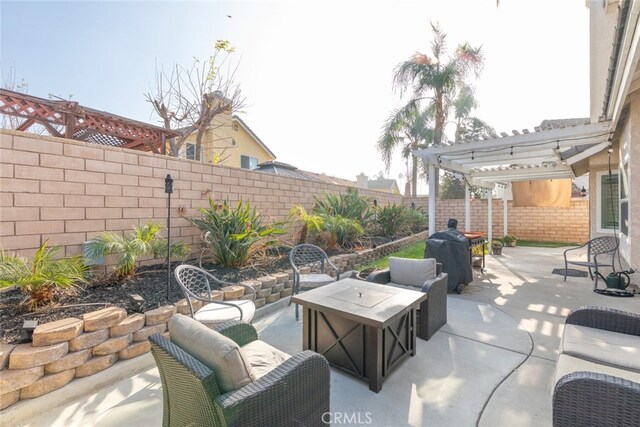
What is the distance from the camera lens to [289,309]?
4.61 meters

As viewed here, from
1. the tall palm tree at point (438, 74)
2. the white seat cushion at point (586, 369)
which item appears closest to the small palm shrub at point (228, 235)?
the white seat cushion at point (586, 369)

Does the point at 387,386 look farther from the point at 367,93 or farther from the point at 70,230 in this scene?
the point at 367,93

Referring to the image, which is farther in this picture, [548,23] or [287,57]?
[287,57]

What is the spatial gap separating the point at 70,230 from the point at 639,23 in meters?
6.52

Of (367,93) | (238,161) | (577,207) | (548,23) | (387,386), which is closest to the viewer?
(387,386)

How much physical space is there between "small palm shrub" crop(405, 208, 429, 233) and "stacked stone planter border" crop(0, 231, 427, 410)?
9.73 meters

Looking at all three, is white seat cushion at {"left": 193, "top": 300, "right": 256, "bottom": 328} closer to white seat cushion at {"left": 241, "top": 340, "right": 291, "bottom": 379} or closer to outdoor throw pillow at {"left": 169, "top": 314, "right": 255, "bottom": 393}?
white seat cushion at {"left": 241, "top": 340, "right": 291, "bottom": 379}

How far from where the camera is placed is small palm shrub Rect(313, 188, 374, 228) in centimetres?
806

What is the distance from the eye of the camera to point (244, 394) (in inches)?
59.4

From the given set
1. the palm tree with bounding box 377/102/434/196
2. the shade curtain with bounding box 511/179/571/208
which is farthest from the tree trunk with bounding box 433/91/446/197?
the shade curtain with bounding box 511/179/571/208

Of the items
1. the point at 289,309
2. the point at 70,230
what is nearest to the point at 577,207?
the point at 289,309

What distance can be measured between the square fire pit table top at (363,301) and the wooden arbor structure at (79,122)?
515cm

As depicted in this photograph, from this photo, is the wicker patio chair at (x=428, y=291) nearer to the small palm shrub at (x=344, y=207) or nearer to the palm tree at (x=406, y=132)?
the small palm shrub at (x=344, y=207)

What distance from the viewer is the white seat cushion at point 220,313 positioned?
114 inches
